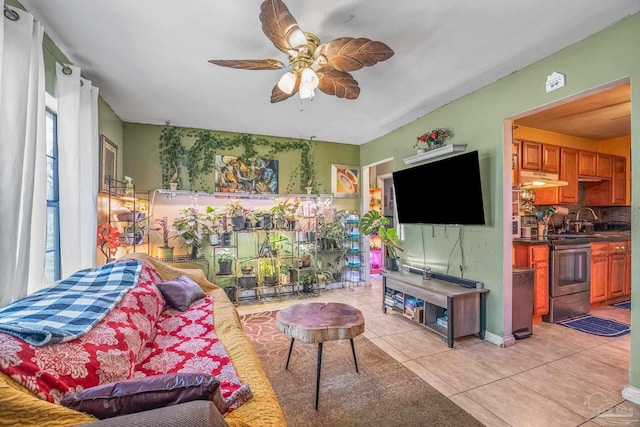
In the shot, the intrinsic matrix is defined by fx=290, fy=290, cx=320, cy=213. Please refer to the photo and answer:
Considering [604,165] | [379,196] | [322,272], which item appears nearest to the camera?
[604,165]

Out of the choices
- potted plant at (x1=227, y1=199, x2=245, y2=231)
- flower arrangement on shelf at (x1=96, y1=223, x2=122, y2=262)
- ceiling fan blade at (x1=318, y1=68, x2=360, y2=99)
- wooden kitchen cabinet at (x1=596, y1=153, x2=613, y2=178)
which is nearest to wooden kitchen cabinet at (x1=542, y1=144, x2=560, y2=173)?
wooden kitchen cabinet at (x1=596, y1=153, x2=613, y2=178)

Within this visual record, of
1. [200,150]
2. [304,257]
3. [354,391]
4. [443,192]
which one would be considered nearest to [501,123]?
[443,192]

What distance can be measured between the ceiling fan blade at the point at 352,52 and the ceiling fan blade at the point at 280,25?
0.61 feet

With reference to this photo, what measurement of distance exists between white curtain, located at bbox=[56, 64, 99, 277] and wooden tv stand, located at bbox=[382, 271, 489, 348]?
11.0 ft

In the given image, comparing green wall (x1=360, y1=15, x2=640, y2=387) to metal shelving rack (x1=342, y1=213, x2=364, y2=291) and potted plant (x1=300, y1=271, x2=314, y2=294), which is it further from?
potted plant (x1=300, y1=271, x2=314, y2=294)

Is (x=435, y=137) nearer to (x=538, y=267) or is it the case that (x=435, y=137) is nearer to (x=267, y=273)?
(x=538, y=267)

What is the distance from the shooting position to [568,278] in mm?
3666

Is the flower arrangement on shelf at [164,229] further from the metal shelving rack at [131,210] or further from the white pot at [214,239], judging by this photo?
the white pot at [214,239]

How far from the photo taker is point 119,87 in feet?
10.1

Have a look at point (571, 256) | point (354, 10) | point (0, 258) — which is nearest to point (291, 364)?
point (0, 258)

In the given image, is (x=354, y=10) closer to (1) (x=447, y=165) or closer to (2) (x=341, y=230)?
(1) (x=447, y=165)

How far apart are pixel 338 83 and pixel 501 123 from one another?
5.72 feet

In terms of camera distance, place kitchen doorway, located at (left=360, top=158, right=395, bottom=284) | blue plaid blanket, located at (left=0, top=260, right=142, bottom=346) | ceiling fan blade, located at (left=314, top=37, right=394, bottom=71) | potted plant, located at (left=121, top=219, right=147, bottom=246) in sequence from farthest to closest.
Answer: kitchen doorway, located at (left=360, top=158, right=395, bottom=284), potted plant, located at (left=121, top=219, right=147, bottom=246), ceiling fan blade, located at (left=314, top=37, right=394, bottom=71), blue plaid blanket, located at (left=0, top=260, right=142, bottom=346)

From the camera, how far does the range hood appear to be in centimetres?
388
